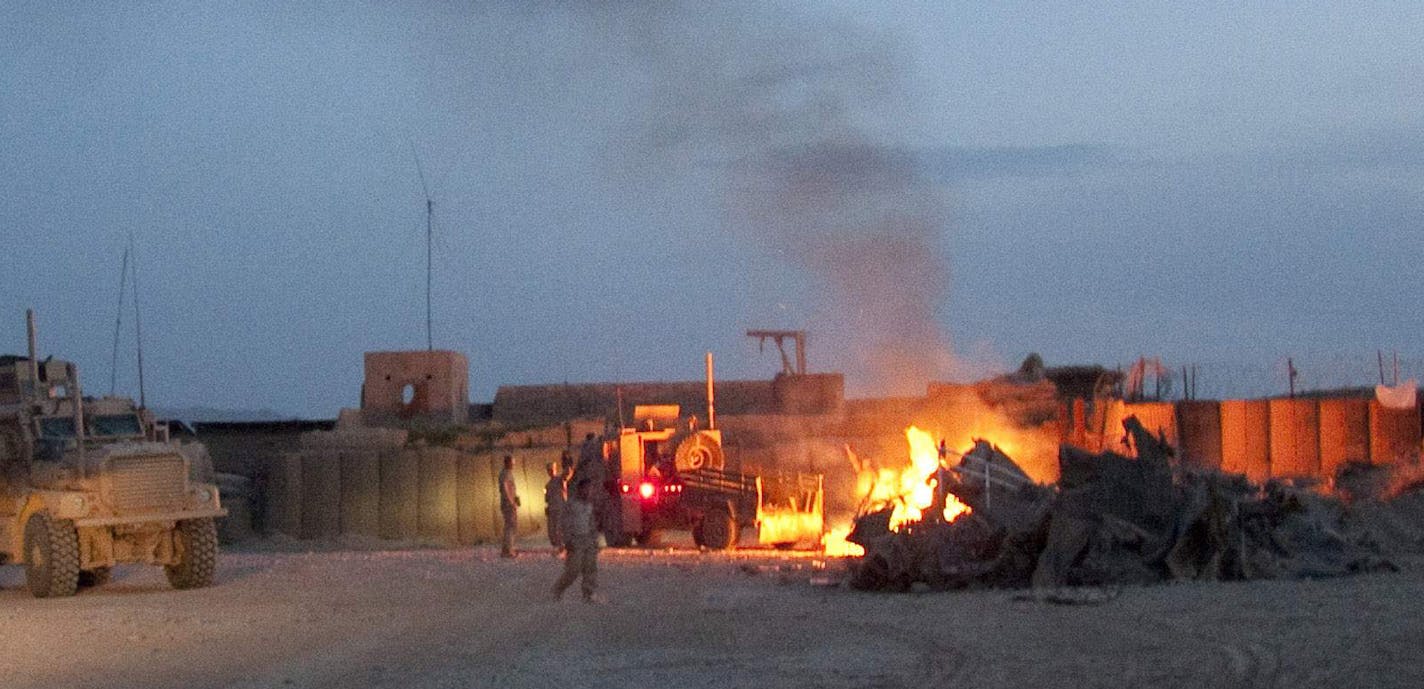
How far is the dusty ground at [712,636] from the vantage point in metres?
13.4

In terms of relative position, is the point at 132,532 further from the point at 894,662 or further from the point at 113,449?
the point at 894,662

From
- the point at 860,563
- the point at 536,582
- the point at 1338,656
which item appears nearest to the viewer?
the point at 1338,656

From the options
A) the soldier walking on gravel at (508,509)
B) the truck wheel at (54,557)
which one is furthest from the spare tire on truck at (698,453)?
the truck wheel at (54,557)

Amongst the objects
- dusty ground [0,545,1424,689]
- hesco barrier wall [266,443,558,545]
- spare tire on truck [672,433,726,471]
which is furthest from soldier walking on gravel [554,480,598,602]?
hesco barrier wall [266,443,558,545]

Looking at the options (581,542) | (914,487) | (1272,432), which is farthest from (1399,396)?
(581,542)

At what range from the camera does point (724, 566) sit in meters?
24.3

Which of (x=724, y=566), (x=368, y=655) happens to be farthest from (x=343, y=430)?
(x=368, y=655)

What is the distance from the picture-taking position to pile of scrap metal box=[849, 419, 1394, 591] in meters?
19.4

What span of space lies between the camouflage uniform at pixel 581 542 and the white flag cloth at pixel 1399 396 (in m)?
16.6

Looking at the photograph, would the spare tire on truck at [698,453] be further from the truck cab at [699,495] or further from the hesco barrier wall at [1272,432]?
the hesco barrier wall at [1272,432]

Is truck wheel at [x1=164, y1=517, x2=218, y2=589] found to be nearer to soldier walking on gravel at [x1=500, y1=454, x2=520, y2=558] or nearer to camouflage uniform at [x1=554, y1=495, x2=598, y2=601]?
soldier walking on gravel at [x1=500, y1=454, x2=520, y2=558]

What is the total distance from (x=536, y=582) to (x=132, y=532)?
593cm

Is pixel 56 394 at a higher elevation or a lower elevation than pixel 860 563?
higher

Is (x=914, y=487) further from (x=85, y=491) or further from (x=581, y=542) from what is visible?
(x=85, y=491)
